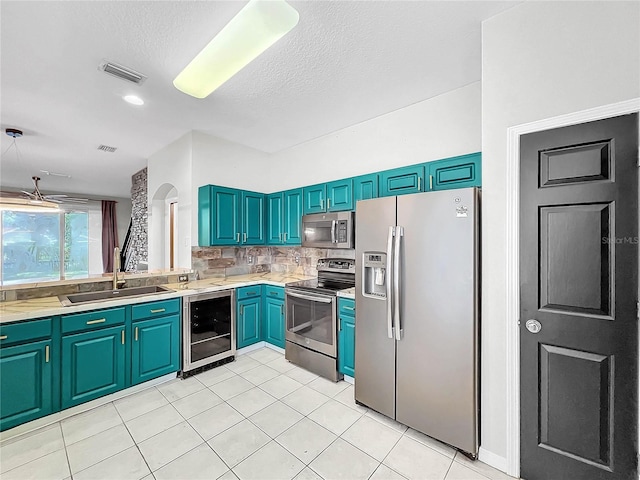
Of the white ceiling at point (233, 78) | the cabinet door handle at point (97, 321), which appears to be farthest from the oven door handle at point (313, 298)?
the white ceiling at point (233, 78)

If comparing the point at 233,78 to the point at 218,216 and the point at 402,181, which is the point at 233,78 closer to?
the point at 218,216

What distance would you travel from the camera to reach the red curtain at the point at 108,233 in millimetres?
7586

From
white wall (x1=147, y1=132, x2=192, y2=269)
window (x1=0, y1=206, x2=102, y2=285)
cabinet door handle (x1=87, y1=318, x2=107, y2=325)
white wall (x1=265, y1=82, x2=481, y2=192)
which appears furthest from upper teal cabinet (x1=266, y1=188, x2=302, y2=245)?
window (x1=0, y1=206, x2=102, y2=285)

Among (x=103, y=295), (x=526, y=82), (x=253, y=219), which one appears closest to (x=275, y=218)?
(x=253, y=219)

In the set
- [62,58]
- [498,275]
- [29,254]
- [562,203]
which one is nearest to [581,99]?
[562,203]

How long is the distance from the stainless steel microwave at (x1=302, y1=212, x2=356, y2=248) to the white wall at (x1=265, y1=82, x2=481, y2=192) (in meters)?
0.67

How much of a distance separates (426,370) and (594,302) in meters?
1.04

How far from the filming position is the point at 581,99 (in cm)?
145

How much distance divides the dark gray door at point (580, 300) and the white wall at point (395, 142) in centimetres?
100

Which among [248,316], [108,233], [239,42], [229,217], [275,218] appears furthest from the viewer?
[108,233]

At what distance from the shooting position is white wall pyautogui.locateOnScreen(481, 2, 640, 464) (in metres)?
1.38

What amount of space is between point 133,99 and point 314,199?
2.14 meters

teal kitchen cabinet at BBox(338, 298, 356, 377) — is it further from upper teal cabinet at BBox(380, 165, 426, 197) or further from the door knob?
the door knob

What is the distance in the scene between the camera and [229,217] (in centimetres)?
362
